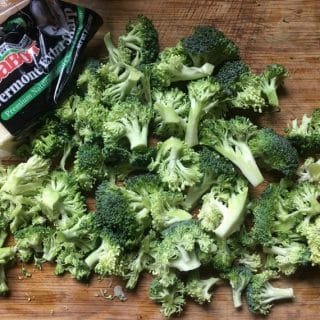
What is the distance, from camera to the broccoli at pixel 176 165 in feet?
5.68

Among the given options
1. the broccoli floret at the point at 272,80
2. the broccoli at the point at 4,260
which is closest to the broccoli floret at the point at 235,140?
the broccoli floret at the point at 272,80

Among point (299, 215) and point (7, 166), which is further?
point (7, 166)

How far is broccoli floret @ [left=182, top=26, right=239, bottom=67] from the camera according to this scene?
178cm

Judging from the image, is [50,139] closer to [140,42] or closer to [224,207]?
[140,42]

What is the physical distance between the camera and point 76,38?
71.5 inches

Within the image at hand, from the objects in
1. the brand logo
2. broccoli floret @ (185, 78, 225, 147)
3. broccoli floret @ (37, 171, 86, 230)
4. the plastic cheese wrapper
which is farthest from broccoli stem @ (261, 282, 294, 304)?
the brand logo

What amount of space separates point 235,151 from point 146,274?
45 centimetres

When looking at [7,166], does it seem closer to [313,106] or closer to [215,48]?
[215,48]

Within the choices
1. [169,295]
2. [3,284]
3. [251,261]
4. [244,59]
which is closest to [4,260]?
[3,284]

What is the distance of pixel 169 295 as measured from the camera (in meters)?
1.75

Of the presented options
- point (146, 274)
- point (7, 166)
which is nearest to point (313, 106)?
point (146, 274)

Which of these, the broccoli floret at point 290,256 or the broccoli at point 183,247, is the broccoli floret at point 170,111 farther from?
the broccoli floret at point 290,256

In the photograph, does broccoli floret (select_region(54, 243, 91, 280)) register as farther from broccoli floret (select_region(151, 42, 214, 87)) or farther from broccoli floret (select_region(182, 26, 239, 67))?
broccoli floret (select_region(182, 26, 239, 67))

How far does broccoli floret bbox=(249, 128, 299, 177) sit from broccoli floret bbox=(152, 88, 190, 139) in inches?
8.3
